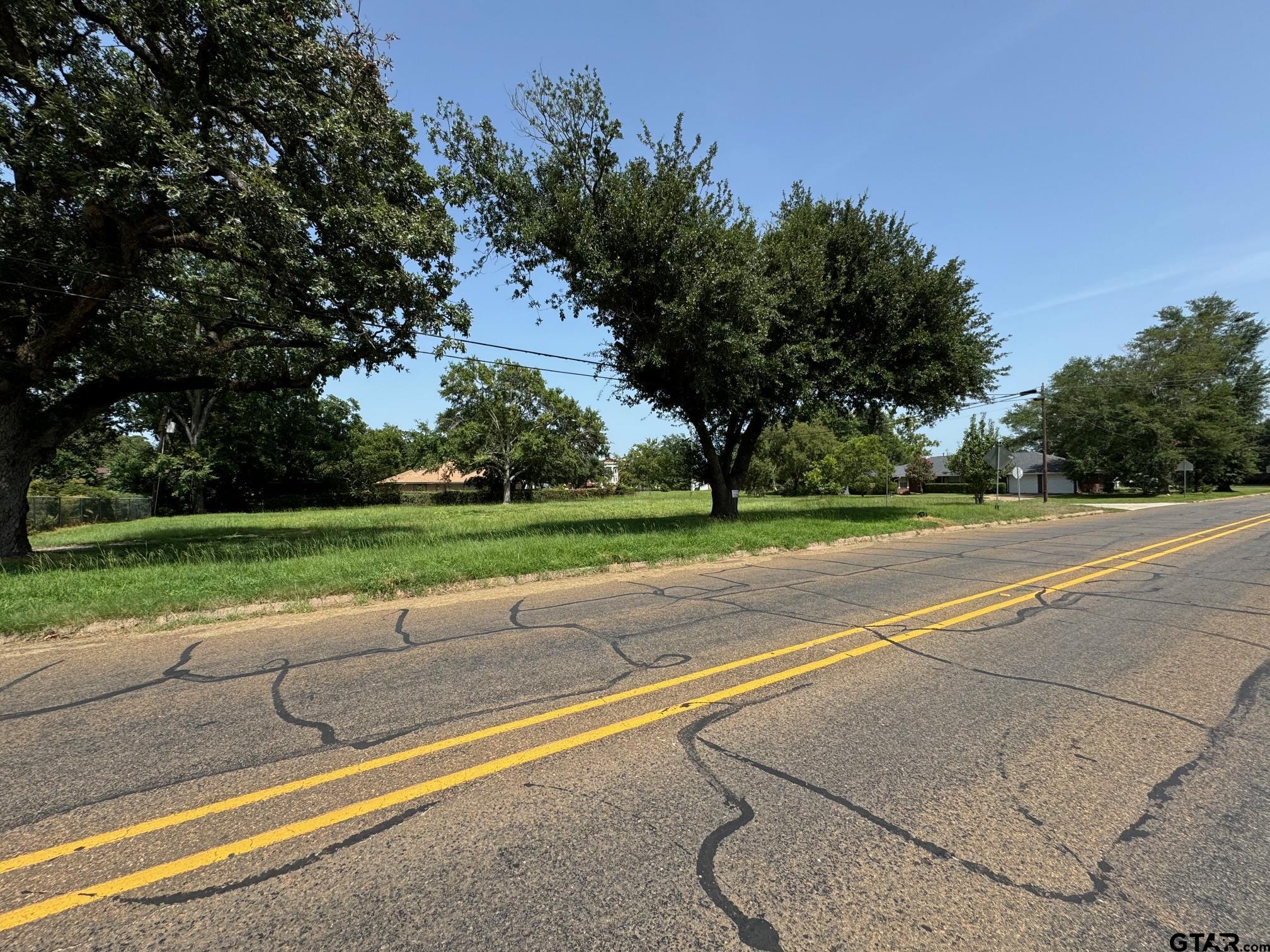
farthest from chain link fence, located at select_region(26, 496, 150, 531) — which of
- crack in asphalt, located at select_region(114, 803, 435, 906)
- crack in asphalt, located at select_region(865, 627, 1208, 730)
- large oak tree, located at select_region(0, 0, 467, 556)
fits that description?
crack in asphalt, located at select_region(865, 627, 1208, 730)

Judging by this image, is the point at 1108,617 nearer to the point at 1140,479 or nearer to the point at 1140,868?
the point at 1140,868

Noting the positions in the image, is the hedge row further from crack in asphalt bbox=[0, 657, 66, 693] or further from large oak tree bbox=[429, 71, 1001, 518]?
crack in asphalt bbox=[0, 657, 66, 693]

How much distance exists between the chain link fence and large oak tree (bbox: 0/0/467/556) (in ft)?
47.1

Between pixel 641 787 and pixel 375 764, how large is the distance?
5.21 ft

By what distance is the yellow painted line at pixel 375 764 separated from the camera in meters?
2.56

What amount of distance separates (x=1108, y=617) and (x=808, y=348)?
→ 10.4 m

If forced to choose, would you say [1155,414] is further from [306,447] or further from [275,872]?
[306,447]

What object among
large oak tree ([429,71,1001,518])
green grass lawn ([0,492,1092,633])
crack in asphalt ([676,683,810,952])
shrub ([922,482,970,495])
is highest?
large oak tree ([429,71,1001,518])

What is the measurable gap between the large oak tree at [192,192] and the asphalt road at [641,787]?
7.85 meters

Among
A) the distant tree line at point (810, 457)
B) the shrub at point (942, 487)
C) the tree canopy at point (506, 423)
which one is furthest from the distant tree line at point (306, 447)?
the shrub at point (942, 487)

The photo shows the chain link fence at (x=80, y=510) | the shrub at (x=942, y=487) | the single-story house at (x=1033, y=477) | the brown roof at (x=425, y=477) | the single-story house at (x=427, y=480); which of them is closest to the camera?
the chain link fence at (x=80, y=510)

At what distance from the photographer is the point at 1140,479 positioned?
4716 cm

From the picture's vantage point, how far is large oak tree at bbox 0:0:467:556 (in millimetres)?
9391

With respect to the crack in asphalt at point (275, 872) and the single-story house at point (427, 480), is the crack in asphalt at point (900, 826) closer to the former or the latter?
the crack in asphalt at point (275, 872)
